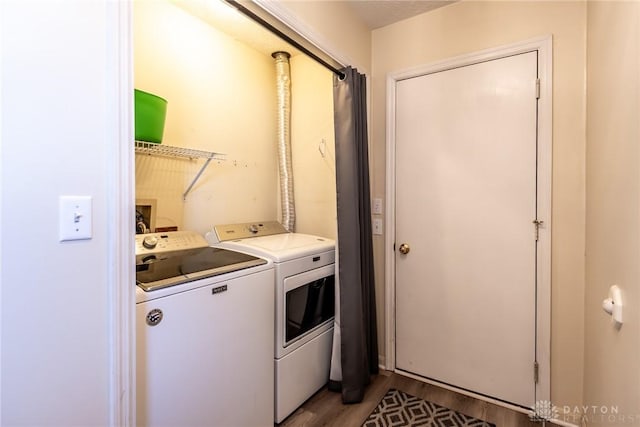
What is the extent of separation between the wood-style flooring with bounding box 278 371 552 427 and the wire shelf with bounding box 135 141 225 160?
5.47ft

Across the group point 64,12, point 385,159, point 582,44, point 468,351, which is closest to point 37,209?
point 64,12

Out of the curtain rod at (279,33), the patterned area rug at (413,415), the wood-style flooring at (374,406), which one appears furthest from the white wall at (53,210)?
the patterned area rug at (413,415)

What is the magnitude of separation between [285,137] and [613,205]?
6.65 ft

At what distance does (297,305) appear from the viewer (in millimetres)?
1807

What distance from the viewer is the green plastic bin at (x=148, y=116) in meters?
1.47

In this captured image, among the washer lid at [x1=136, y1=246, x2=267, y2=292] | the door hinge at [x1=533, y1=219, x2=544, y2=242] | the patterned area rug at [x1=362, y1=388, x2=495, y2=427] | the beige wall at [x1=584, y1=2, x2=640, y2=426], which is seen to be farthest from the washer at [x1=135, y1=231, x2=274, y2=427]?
the door hinge at [x1=533, y1=219, x2=544, y2=242]

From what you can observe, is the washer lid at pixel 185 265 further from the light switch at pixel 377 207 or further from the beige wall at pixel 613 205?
the beige wall at pixel 613 205

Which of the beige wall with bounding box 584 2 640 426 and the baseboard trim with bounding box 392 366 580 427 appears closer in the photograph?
the beige wall with bounding box 584 2 640 426

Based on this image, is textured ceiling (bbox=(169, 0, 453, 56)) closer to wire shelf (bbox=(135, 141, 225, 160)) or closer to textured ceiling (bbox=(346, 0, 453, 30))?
textured ceiling (bbox=(346, 0, 453, 30))

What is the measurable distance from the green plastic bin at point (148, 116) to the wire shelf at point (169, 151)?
77mm

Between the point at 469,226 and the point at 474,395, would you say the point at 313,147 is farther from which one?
the point at 474,395

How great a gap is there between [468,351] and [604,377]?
83cm

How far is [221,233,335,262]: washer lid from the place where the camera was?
1.68 metres

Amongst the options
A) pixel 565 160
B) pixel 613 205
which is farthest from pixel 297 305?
pixel 565 160
